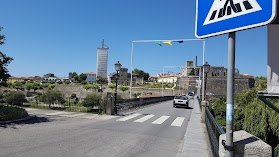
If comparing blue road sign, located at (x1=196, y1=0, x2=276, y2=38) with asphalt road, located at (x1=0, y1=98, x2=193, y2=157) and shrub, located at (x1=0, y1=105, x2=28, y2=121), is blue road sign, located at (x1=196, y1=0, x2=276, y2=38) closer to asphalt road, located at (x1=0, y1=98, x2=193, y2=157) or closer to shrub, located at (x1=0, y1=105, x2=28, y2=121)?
asphalt road, located at (x1=0, y1=98, x2=193, y2=157)

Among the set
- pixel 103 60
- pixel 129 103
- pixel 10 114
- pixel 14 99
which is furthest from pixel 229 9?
pixel 103 60

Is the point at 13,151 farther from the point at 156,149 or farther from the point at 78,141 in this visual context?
the point at 156,149

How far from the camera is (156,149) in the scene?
7.07 meters

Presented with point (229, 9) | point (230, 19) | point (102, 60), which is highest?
point (102, 60)

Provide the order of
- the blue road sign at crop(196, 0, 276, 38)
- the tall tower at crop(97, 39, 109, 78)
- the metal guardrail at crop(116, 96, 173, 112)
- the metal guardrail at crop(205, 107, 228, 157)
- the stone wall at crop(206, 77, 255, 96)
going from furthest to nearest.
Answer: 1. the tall tower at crop(97, 39, 109, 78)
2. the stone wall at crop(206, 77, 255, 96)
3. the metal guardrail at crop(116, 96, 173, 112)
4. the metal guardrail at crop(205, 107, 228, 157)
5. the blue road sign at crop(196, 0, 276, 38)

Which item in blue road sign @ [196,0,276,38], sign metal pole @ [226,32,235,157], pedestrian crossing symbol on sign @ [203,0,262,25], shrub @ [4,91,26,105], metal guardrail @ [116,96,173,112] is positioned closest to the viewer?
blue road sign @ [196,0,276,38]

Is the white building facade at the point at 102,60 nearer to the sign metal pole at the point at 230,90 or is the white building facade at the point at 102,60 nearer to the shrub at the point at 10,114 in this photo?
the shrub at the point at 10,114

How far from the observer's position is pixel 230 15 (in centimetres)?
205

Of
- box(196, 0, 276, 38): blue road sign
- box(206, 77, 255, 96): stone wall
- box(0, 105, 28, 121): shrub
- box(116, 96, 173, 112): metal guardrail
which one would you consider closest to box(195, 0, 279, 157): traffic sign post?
box(196, 0, 276, 38): blue road sign

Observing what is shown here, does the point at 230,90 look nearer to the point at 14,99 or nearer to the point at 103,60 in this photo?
the point at 14,99

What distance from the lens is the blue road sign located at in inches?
69.5

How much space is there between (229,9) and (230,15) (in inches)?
2.8

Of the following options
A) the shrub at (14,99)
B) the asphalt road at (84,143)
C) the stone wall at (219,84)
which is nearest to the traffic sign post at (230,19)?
the asphalt road at (84,143)

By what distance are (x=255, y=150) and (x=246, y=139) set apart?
0.59 ft
